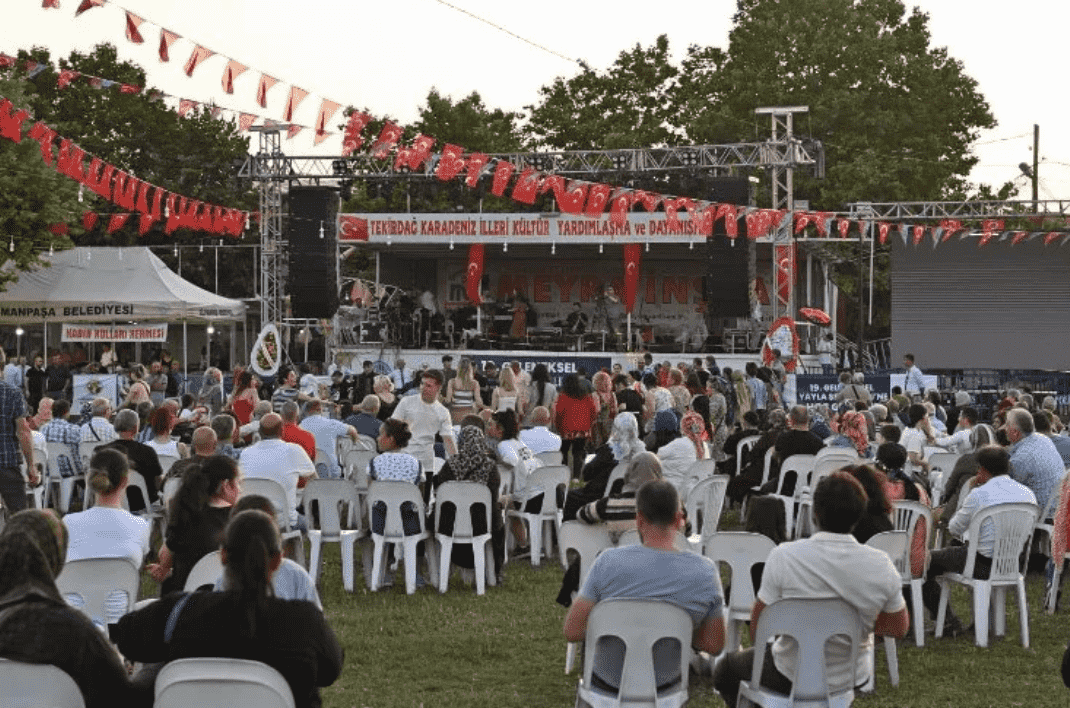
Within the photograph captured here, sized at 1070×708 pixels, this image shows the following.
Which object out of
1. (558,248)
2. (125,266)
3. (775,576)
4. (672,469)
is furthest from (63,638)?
(558,248)

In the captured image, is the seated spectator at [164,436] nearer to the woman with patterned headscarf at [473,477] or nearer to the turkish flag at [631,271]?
the woman with patterned headscarf at [473,477]

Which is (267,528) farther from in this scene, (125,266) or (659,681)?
(125,266)

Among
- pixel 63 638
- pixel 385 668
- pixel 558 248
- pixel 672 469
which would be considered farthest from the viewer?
pixel 558 248

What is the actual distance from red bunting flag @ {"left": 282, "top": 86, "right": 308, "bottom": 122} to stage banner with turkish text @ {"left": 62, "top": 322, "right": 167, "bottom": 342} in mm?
9941

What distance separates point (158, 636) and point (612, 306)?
1238 inches

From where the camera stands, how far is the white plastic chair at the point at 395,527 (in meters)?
10.3

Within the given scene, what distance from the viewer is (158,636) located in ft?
15.0

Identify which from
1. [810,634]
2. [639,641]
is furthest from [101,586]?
[810,634]

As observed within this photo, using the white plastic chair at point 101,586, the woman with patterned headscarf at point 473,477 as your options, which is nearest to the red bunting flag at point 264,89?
the woman with patterned headscarf at point 473,477

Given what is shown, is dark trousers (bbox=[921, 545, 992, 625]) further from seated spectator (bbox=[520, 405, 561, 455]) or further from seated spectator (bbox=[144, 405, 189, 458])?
seated spectator (bbox=[144, 405, 189, 458])

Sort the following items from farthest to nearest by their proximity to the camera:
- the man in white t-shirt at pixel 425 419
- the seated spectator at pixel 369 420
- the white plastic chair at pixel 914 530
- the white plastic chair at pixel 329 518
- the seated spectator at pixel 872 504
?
the seated spectator at pixel 369 420 < the man in white t-shirt at pixel 425 419 < the white plastic chair at pixel 329 518 < the white plastic chair at pixel 914 530 < the seated spectator at pixel 872 504

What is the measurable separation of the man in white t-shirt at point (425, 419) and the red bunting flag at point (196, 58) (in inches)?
330

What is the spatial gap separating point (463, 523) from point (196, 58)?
10.7 meters

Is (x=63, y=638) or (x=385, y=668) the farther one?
(x=385, y=668)
